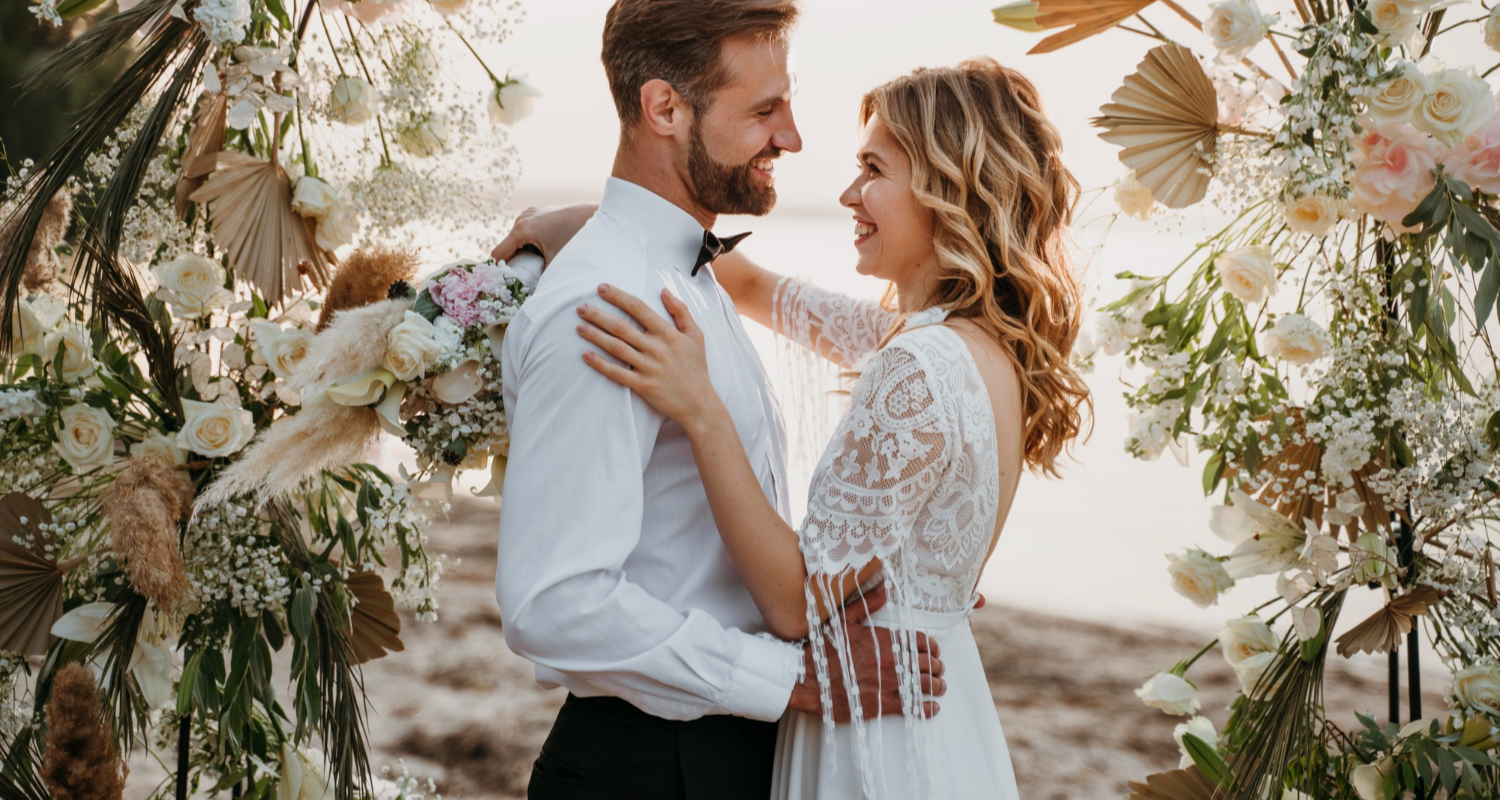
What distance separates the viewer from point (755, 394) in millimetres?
1468

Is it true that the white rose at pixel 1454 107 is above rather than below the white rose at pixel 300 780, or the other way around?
above

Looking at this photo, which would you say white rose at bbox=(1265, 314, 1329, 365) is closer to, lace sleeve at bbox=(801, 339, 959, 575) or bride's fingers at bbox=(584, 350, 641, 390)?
lace sleeve at bbox=(801, 339, 959, 575)

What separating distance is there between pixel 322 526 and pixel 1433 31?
1.85 m

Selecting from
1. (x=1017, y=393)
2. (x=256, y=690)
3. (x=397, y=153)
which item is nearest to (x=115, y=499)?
(x=256, y=690)

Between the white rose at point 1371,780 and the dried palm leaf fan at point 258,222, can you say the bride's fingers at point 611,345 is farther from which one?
the white rose at point 1371,780

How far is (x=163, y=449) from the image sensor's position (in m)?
1.52

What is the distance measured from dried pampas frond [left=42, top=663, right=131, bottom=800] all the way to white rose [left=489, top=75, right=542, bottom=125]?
956 mm

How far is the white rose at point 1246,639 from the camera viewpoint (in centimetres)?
176

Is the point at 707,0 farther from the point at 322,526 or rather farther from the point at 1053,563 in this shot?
the point at 1053,563

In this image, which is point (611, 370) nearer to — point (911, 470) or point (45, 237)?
point (911, 470)

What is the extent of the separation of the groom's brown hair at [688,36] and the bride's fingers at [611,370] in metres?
0.41

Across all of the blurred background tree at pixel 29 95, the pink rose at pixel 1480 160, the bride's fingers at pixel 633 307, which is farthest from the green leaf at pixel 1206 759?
the blurred background tree at pixel 29 95

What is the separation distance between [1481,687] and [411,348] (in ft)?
5.06

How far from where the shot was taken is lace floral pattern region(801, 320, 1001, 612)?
4.43ft
